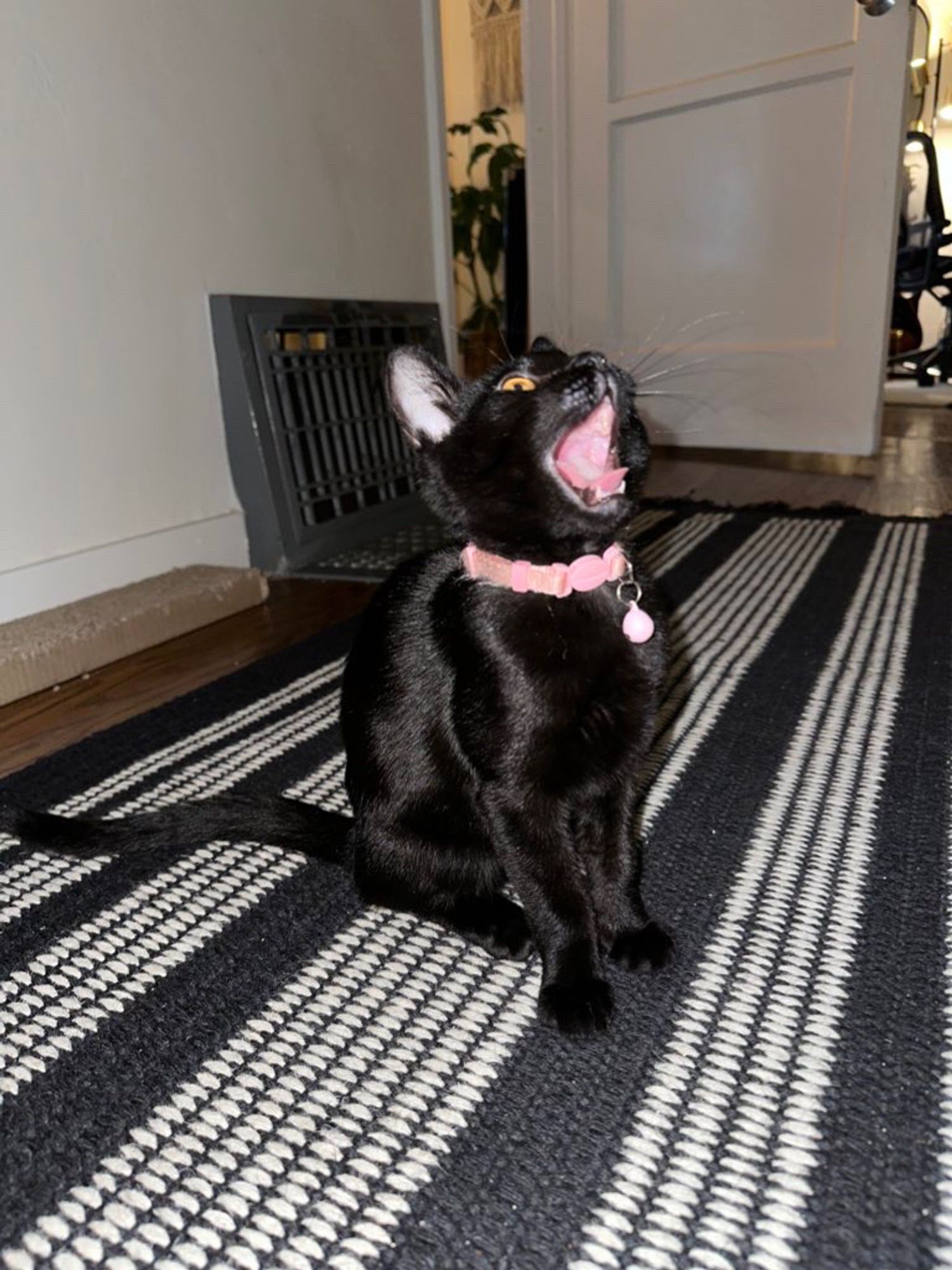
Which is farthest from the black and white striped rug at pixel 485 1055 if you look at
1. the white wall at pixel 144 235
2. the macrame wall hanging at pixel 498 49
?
the macrame wall hanging at pixel 498 49

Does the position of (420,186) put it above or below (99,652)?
above

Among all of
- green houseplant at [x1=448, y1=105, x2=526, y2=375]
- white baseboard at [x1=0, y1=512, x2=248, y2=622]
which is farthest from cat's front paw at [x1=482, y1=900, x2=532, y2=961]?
green houseplant at [x1=448, y1=105, x2=526, y2=375]

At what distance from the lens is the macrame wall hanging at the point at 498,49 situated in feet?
15.0

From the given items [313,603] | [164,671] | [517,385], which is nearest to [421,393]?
[517,385]

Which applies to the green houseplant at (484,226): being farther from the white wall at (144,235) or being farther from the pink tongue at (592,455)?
the pink tongue at (592,455)

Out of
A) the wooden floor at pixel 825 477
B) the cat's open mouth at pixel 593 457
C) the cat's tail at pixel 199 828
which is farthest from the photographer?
the wooden floor at pixel 825 477

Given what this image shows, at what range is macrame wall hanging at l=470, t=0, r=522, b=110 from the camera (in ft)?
15.0

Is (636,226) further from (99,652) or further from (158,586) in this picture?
(99,652)

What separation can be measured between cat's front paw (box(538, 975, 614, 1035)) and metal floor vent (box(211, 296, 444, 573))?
1260 mm

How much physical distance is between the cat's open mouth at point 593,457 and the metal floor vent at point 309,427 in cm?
110

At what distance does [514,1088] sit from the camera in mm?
580

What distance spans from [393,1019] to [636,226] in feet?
9.80

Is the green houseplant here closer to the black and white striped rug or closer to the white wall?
the white wall

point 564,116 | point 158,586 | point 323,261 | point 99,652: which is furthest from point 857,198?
point 99,652
